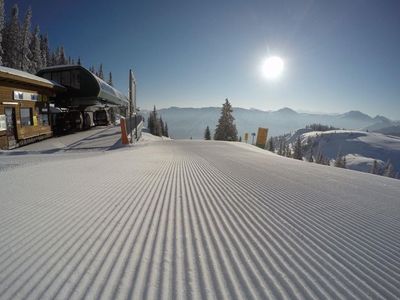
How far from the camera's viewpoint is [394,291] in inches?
74.8

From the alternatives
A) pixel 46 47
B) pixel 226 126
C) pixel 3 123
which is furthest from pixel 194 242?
pixel 46 47

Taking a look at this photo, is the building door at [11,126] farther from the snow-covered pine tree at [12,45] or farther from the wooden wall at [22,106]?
the snow-covered pine tree at [12,45]

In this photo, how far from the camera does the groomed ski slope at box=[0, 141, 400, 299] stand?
6.20 ft

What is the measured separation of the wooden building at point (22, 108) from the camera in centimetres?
1255

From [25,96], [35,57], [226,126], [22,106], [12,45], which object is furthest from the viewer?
[35,57]

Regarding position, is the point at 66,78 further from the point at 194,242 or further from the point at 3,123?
the point at 194,242

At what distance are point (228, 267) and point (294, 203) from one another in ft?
8.09

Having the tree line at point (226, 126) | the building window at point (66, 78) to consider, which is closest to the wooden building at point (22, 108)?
the building window at point (66, 78)

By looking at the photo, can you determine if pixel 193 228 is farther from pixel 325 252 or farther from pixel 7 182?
pixel 7 182

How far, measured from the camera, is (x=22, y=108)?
14.5 m

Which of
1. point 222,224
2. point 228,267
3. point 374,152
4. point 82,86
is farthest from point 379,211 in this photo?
point 374,152

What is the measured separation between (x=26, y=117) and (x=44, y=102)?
2.81 m

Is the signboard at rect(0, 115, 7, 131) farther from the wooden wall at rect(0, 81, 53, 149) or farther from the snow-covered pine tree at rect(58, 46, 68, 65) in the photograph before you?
the snow-covered pine tree at rect(58, 46, 68, 65)

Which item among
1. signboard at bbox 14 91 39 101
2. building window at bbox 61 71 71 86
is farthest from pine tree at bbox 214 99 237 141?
signboard at bbox 14 91 39 101
